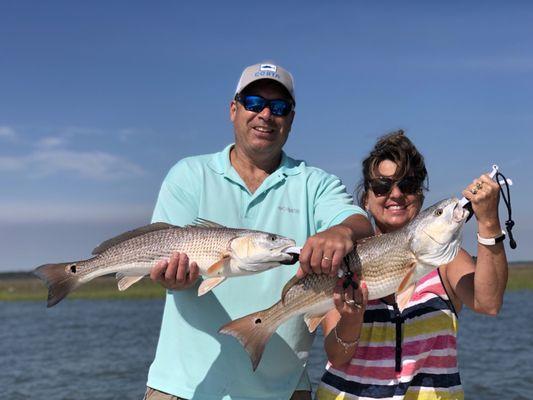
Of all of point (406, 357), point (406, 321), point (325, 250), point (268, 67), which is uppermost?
point (268, 67)

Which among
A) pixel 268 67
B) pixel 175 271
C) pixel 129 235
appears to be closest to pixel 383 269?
pixel 175 271

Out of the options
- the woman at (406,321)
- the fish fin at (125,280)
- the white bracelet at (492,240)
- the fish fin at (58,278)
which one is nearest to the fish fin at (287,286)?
the woman at (406,321)

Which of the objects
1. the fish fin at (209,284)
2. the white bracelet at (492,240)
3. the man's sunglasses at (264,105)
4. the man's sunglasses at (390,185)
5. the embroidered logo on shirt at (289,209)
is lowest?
the fish fin at (209,284)

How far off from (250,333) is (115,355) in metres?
20.4

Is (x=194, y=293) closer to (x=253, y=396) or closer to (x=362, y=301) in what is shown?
(x=253, y=396)

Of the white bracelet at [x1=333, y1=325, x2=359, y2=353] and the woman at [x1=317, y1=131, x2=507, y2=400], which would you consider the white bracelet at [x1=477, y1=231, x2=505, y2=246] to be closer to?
the woman at [x1=317, y1=131, x2=507, y2=400]

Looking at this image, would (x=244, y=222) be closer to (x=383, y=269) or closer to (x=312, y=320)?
(x=312, y=320)

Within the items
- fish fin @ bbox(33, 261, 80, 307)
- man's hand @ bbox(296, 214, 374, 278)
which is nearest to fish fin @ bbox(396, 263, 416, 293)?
man's hand @ bbox(296, 214, 374, 278)

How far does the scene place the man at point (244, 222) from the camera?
195 inches

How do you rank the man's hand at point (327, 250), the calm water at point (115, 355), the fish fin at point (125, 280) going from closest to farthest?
the man's hand at point (327, 250)
the fish fin at point (125, 280)
the calm water at point (115, 355)

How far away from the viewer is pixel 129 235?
5160 mm

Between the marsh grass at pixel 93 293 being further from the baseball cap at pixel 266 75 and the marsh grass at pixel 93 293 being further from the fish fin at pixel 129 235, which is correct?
the baseball cap at pixel 266 75

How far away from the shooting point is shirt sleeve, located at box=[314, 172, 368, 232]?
15.9ft

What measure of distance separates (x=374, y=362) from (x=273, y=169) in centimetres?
171
